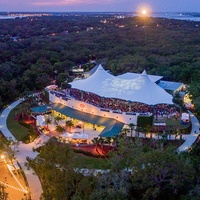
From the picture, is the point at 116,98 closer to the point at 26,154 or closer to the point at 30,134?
the point at 30,134

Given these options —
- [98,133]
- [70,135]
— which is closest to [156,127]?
[98,133]

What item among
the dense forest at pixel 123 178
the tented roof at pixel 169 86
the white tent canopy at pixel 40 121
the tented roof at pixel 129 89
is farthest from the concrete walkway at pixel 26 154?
the tented roof at pixel 169 86

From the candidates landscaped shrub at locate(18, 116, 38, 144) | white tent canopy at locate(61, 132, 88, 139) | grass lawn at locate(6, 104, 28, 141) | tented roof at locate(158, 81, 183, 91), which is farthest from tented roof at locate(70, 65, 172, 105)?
tented roof at locate(158, 81, 183, 91)

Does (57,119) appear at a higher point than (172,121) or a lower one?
higher

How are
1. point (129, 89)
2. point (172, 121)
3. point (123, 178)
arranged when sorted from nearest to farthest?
point (123, 178) < point (172, 121) < point (129, 89)

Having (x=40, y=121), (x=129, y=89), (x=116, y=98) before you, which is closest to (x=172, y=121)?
(x=129, y=89)

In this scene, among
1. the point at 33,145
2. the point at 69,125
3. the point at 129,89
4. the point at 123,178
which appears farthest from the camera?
the point at 129,89

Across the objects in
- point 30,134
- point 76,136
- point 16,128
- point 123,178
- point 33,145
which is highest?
point 123,178
